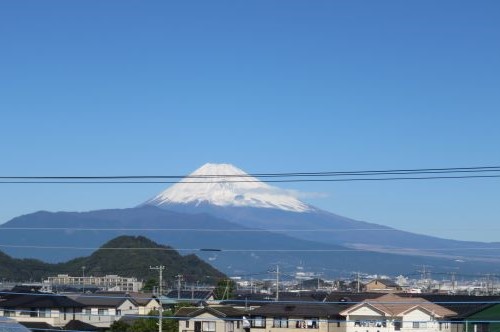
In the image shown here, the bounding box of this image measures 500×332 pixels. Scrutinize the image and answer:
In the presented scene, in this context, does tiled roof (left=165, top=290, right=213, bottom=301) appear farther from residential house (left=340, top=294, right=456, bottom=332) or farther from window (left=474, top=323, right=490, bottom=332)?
window (left=474, top=323, right=490, bottom=332)

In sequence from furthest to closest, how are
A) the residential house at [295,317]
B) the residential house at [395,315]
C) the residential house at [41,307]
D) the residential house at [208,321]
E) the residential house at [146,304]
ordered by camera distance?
the residential house at [146,304]
the residential house at [208,321]
the residential house at [295,317]
the residential house at [41,307]
the residential house at [395,315]

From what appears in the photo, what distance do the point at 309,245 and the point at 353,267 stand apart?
61644mm

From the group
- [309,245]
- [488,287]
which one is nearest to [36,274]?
[488,287]

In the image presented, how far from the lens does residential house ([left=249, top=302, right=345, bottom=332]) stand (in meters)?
27.5

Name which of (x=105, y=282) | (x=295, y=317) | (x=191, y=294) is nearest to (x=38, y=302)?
(x=295, y=317)

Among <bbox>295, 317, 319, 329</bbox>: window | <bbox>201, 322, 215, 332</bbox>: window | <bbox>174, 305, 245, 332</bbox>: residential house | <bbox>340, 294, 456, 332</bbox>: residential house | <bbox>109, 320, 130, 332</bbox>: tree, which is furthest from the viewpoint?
<bbox>201, 322, 215, 332</bbox>: window

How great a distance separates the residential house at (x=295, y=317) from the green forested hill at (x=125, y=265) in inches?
1534

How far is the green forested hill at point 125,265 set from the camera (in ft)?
228

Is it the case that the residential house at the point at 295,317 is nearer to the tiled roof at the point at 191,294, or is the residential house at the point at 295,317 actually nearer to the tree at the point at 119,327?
the tree at the point at 119,327

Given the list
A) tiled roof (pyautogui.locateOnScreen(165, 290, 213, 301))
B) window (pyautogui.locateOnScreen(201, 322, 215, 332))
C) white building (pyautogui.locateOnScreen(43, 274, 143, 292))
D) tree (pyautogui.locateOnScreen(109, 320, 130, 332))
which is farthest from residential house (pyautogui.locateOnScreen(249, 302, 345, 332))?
white building (pyautogui.locateOnScreen(43, 274, 143, 292))

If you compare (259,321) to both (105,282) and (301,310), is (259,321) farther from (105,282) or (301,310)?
(105,282)

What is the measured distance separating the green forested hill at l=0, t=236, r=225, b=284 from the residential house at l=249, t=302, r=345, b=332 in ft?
128

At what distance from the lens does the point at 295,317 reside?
27.4 m

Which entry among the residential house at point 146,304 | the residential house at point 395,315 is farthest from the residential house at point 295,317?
the residential house at point 146,304
